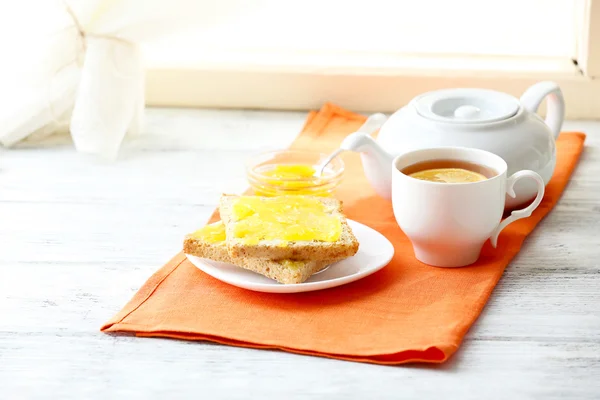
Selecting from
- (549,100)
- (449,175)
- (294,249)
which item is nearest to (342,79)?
(549,100)

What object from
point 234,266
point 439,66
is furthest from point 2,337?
point 439,66

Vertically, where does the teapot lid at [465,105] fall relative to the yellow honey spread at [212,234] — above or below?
above

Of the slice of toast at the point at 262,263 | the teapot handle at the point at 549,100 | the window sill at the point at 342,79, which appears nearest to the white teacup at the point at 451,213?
the slice of toast at the point at 262,263

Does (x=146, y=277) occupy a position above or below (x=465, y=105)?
below

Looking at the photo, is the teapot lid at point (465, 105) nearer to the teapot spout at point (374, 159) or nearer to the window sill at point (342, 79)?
the teapot spout at point (374, 159)

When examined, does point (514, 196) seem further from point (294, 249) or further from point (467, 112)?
point (294, 249)

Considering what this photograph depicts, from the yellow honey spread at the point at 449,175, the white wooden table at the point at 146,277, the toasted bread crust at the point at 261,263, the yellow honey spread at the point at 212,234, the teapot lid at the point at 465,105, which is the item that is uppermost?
the teapot lid at the point at 465,105

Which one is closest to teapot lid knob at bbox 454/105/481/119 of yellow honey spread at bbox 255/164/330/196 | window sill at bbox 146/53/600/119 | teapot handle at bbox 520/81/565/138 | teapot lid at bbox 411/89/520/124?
teapot lid at bbox 411/89/520/124
